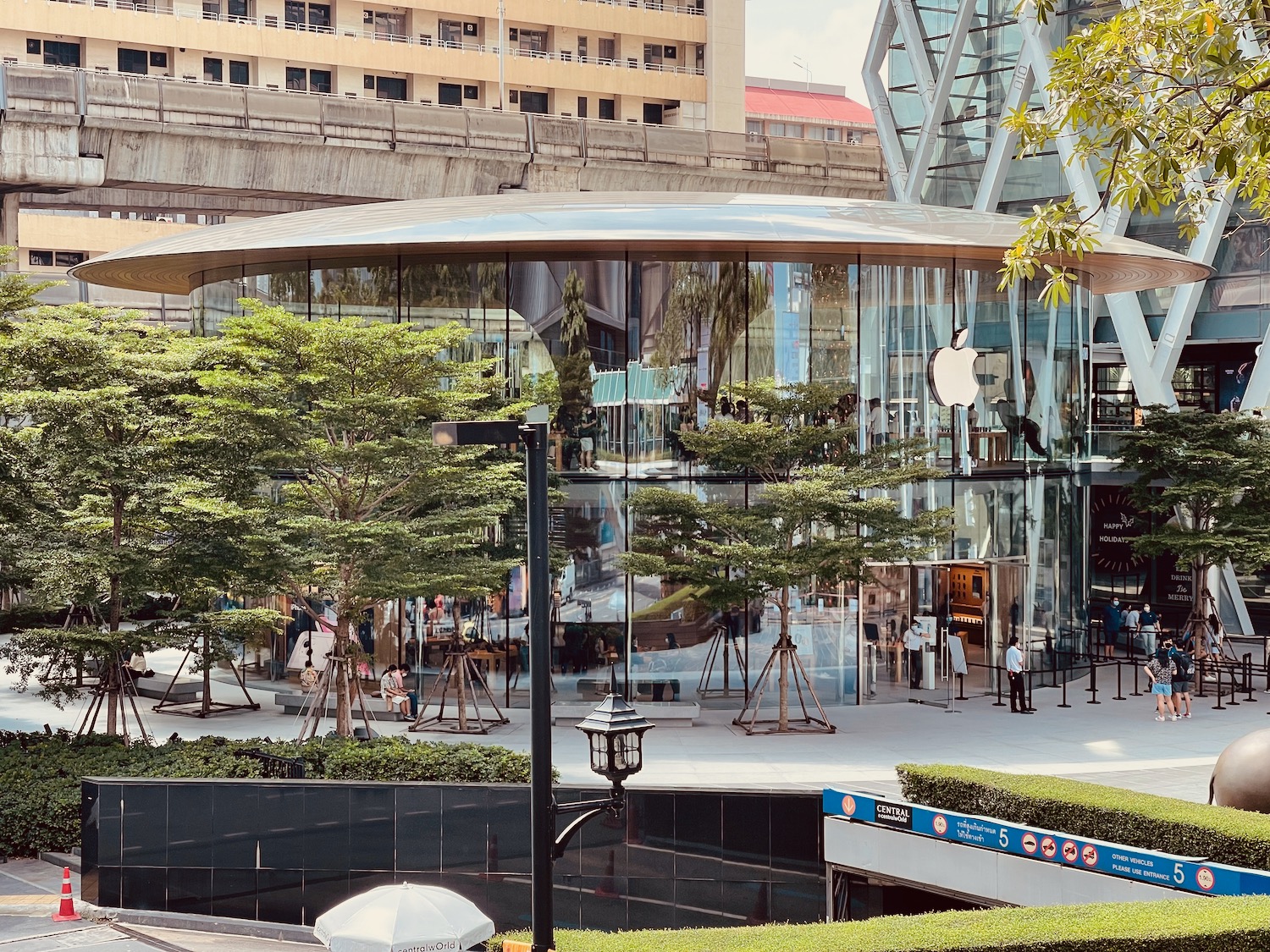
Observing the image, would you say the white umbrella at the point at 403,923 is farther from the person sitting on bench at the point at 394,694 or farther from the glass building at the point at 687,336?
the person sitting on bench at the point at 394,694

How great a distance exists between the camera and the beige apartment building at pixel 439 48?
209ft

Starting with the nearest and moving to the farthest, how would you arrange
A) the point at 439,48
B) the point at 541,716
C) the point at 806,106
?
1. the point at 541,716
2. the point at 439,48
3. the point at 806,106

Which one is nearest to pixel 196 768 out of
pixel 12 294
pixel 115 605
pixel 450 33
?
pixel 115 605

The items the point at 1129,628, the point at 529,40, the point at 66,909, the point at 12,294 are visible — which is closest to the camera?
the point at 66,909

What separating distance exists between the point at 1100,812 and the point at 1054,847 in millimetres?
1026

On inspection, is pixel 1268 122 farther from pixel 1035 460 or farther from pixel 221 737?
pixel 1035 460

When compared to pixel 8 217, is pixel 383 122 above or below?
above

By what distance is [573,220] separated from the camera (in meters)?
28.4

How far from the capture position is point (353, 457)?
23.7m

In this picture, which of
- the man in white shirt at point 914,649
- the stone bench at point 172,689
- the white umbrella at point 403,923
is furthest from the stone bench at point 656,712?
the white umbrella at point 403,923

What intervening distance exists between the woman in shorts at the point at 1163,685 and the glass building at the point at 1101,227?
32.7 feet

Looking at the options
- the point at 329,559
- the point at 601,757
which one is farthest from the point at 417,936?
the point at 329,559

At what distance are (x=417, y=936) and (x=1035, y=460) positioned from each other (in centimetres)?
2232

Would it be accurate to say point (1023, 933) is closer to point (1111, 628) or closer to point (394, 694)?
point (394, 694)
